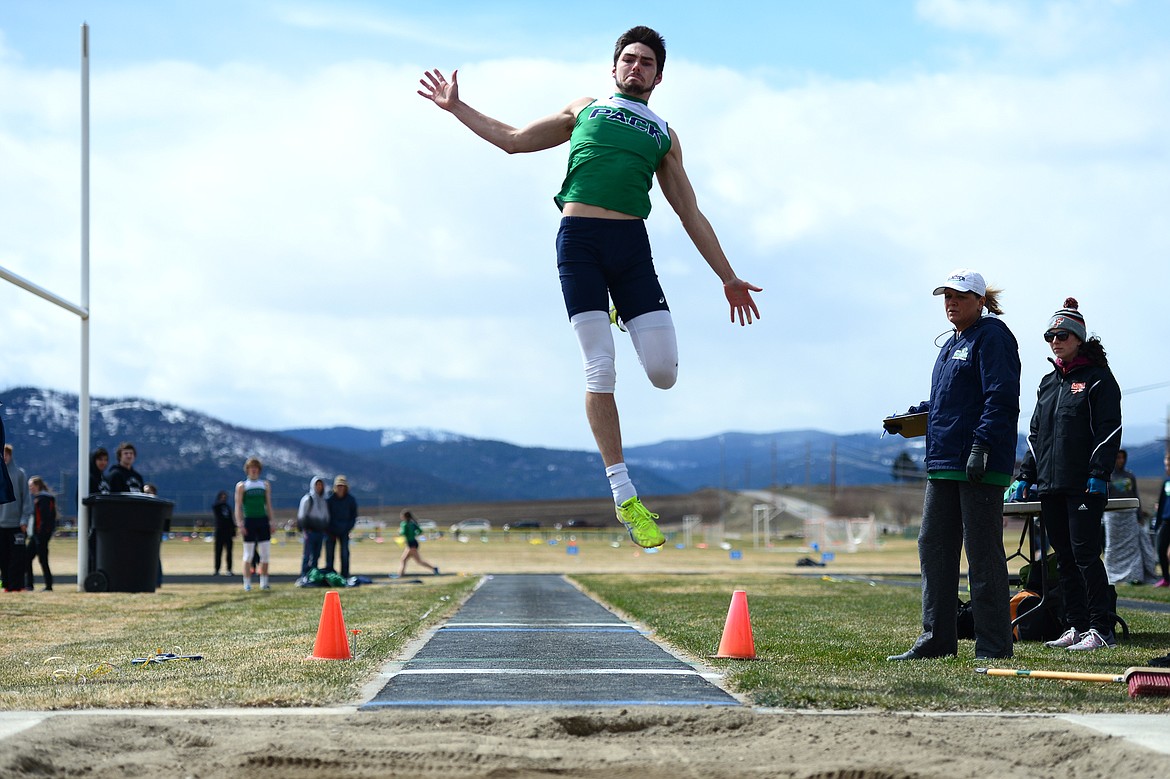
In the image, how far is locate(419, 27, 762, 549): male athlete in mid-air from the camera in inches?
234

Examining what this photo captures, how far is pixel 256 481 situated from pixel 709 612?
373 inches

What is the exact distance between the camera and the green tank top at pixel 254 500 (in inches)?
731

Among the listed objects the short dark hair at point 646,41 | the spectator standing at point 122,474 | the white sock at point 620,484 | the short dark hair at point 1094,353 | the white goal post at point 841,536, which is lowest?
the white goal post at point 841,536

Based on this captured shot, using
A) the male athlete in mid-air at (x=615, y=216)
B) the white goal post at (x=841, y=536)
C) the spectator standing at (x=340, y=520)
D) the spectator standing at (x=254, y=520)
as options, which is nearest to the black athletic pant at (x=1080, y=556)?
the male athlete in mid-air at (x=615, y=216)

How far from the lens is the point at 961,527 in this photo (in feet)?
24.9

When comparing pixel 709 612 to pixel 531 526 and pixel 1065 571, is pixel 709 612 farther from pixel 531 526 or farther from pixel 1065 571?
pixel 531 526

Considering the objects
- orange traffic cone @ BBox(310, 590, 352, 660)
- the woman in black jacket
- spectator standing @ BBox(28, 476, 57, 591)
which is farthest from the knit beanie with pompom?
spectator standing @ BBox(28, 476, 57, 591)

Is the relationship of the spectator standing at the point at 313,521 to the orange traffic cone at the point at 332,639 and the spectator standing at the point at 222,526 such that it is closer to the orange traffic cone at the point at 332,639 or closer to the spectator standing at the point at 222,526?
the spectator standing at the point at 222,526

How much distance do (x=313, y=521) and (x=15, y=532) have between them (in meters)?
4.50

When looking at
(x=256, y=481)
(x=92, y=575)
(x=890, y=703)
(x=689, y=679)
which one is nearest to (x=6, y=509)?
(x=92, y=575)

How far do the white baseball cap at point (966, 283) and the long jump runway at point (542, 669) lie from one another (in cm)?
282

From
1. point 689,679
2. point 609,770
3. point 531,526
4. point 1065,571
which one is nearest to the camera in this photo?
point 609,770

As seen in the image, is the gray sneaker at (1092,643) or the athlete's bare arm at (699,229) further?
the gray sneaker at (1092,643)

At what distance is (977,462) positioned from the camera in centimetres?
702
